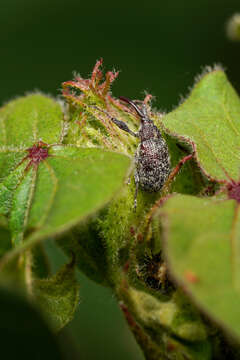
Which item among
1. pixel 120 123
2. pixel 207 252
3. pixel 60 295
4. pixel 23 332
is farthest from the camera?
pixel 120 123

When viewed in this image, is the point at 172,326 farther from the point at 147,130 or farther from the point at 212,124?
the point at 212,124

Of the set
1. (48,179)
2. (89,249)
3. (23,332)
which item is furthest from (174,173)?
(23,332)

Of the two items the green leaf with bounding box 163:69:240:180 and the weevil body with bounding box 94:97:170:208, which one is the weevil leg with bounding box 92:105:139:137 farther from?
the green leaf with bounding box 163:69:240:180

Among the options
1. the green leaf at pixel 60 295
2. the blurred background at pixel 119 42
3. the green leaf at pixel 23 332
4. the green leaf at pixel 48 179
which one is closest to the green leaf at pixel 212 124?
the green leaf at pixel 48 179

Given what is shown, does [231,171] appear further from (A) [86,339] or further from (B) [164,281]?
(A) [86,339]

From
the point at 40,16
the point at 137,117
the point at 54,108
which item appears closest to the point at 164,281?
the point at 137,117

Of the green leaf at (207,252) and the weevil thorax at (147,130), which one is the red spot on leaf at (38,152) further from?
the green leaf at (207,252)
